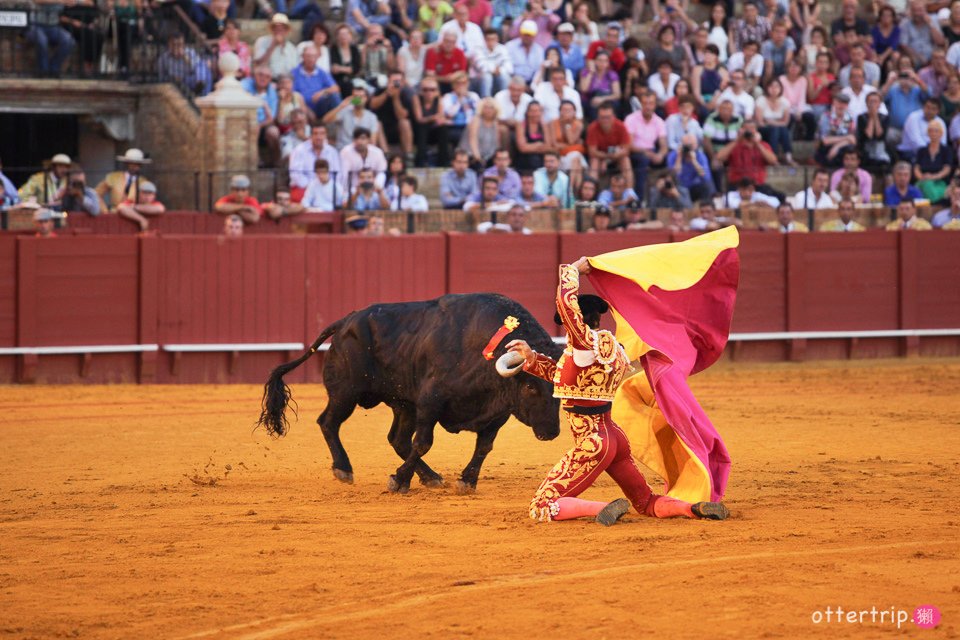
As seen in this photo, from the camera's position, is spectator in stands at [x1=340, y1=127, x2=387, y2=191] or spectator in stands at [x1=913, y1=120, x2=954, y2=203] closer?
spectator in stands at [x1=340, y1=127, x2=387, y2=191]

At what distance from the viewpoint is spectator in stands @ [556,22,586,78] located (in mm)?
17938

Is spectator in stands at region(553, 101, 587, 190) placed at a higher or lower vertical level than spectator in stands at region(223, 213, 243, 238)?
higher

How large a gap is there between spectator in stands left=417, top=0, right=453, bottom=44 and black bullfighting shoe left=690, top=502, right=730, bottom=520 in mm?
11794

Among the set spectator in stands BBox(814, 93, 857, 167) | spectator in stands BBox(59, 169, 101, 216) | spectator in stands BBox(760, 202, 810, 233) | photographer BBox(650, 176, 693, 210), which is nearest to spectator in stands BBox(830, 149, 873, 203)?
spectator in stands BBox(814, 93, 857, 167)

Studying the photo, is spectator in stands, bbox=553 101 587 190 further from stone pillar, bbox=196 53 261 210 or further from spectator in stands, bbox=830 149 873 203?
stone pillar, bbox=196 53 261 210

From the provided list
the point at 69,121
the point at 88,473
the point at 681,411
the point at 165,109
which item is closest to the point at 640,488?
the point at 681,411

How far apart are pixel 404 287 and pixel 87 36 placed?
5762mm

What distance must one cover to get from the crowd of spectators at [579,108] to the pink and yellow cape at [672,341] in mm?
8119

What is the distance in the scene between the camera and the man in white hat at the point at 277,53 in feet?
55.0

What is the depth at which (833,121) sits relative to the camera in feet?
60.4

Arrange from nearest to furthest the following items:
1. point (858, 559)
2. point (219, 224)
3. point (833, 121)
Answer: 1. point (858, 559)
2. point (219, 224)
3. point (833, 121)

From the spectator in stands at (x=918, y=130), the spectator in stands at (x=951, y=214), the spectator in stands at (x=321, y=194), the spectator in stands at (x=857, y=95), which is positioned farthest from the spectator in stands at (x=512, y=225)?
the spectator in stands at (x=918, y=130)

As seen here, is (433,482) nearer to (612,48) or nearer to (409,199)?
(409,199)

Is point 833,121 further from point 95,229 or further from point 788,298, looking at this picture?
point 95,229
